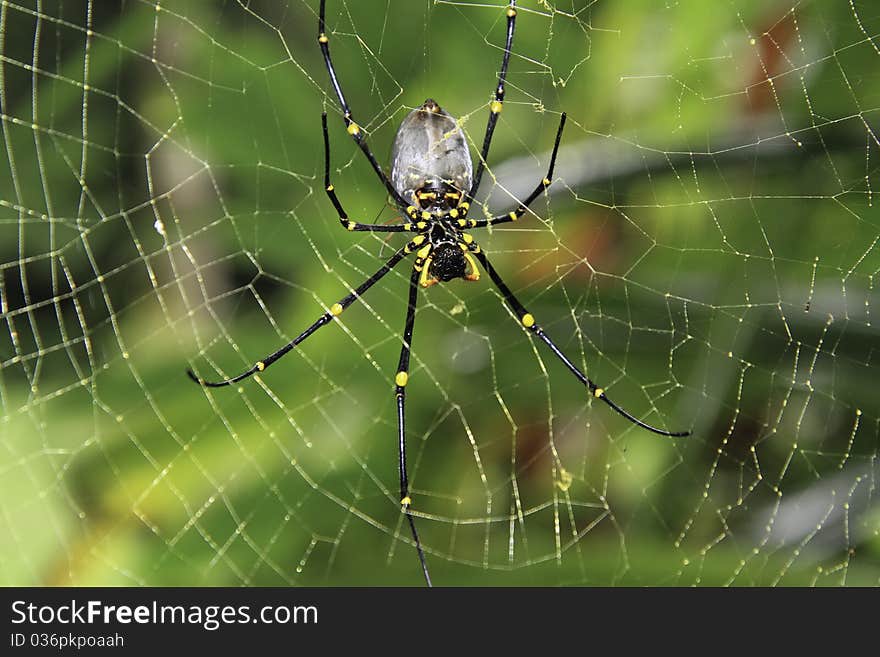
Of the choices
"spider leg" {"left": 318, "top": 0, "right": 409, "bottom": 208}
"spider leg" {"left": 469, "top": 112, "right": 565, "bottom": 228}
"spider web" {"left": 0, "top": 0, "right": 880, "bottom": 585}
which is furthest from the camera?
"spider web" {"left": 0, "top": 0, "right": 880, "bottom": 585}

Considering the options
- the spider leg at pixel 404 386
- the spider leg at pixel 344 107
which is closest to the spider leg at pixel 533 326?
the spider leg at pixel 404 386

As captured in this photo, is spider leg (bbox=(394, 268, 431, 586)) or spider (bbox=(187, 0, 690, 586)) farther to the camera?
spider leg (bbox=(394, 268, 431, 586))

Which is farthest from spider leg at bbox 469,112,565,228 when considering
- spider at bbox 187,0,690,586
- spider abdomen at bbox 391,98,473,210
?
spider abdomen at bbox 391,98,473,210

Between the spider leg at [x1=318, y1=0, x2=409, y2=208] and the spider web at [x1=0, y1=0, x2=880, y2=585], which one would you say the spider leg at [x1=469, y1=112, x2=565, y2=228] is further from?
the spider leg at [x1=318, y1=0, x2=409, y2=208]

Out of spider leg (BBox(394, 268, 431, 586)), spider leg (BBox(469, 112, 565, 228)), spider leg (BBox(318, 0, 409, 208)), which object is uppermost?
spider leg (BBox(318, 0, 409, 208))

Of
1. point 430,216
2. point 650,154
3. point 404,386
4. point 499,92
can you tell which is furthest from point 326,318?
point 650,154

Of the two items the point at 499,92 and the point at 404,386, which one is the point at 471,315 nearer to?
the point at 404,386

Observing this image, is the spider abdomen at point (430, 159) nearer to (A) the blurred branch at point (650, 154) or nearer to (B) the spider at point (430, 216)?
(B) the spider at point (430, 216)

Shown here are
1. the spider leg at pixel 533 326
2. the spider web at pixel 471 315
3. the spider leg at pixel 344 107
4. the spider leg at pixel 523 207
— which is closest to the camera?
the spider leg at pixel 344 107
